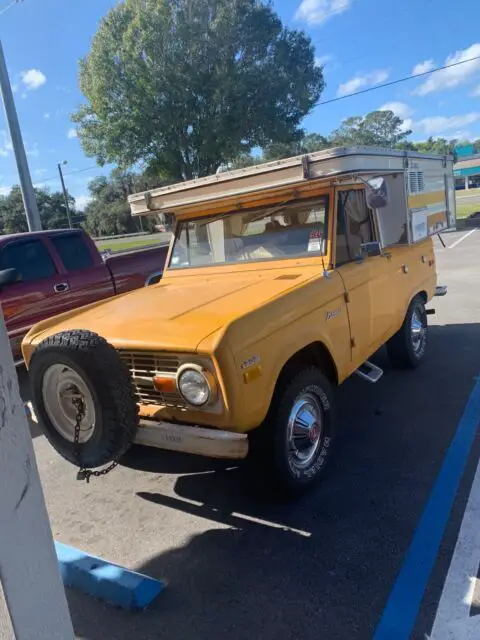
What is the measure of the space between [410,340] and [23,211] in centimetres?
6075

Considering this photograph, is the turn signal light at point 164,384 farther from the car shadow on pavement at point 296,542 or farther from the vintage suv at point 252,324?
the car shadow on pavement at point 296,542

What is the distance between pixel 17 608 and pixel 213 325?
1.72 meters

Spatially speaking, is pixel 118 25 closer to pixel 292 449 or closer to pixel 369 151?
pixel 369 151

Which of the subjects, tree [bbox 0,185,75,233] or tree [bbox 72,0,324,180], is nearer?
tree [bbox 72,0,324,180]

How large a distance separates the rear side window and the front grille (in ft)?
15.0

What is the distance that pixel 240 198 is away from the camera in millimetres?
4363

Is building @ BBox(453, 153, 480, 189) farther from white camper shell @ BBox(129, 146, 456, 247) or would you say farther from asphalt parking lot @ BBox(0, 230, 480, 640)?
asphalt parking lot @ BBox(0, 230, 480, 640)

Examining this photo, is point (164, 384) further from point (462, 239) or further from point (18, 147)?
point (462, 239)

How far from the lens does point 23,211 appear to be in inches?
2303

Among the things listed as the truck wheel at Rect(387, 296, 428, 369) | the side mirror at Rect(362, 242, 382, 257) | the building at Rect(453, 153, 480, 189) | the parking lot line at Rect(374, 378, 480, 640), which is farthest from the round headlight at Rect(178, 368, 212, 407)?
the building at Rect(453, 153, 480, 189)

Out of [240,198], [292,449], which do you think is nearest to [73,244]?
[240,198]

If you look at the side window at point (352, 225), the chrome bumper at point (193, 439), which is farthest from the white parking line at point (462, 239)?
the chrome bumper at point (193, 439)

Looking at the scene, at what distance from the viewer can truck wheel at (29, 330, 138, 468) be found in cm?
282

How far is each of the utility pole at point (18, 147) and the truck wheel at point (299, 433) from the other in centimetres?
1086
